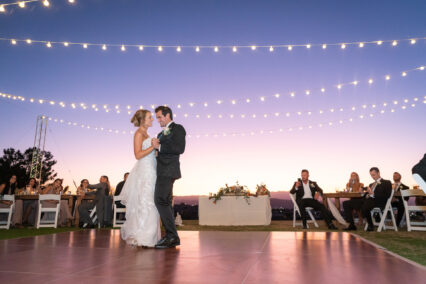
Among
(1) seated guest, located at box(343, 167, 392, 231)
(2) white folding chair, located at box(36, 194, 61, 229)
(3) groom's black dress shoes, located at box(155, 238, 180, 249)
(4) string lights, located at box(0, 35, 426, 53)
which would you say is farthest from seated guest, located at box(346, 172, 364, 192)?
(2) white folding chair, located at box(36, 194, 61, 229)

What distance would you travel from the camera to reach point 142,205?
10.6ft

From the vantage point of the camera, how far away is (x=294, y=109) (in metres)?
9.27

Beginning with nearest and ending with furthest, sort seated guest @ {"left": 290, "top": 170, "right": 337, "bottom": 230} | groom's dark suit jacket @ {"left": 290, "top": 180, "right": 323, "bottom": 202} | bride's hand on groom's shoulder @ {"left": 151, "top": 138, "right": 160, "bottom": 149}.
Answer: bride's hand on groom's shoulder @ {"left": 151, "top": 138, "right": 160, "bottom": 149} < seated guest @ {"left": 290, "top": 170, "right": 337, "bottom": 230} < groom's dark suit jacket @ {"left": 290, "top": 180, "right": 323, "bottom": 202}

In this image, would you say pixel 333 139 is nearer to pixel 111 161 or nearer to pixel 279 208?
pixel 279 208

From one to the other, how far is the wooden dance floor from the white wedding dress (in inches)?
7.5

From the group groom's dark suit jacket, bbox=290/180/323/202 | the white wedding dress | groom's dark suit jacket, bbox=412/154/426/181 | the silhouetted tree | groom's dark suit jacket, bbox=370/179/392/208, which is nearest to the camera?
groom's dark suit jacket, bbox=412/154/426/181

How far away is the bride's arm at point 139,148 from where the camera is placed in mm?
3214

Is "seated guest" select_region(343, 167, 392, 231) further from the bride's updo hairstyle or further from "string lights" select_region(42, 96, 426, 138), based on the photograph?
the bride's updo hairstyle

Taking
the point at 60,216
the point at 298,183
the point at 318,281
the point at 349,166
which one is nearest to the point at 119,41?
the point at 60,216

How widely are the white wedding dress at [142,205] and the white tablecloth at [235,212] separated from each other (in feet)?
13.1

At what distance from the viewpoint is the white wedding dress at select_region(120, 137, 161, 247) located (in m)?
3.14

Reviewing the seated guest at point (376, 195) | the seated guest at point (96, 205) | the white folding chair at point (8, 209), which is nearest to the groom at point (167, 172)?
the seated guest at point (376, 195)

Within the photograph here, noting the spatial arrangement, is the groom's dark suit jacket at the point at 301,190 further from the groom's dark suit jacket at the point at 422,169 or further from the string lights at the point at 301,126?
the groom's dark suit jacket at the point at 422,169

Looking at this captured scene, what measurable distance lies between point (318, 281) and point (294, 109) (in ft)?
26.5
